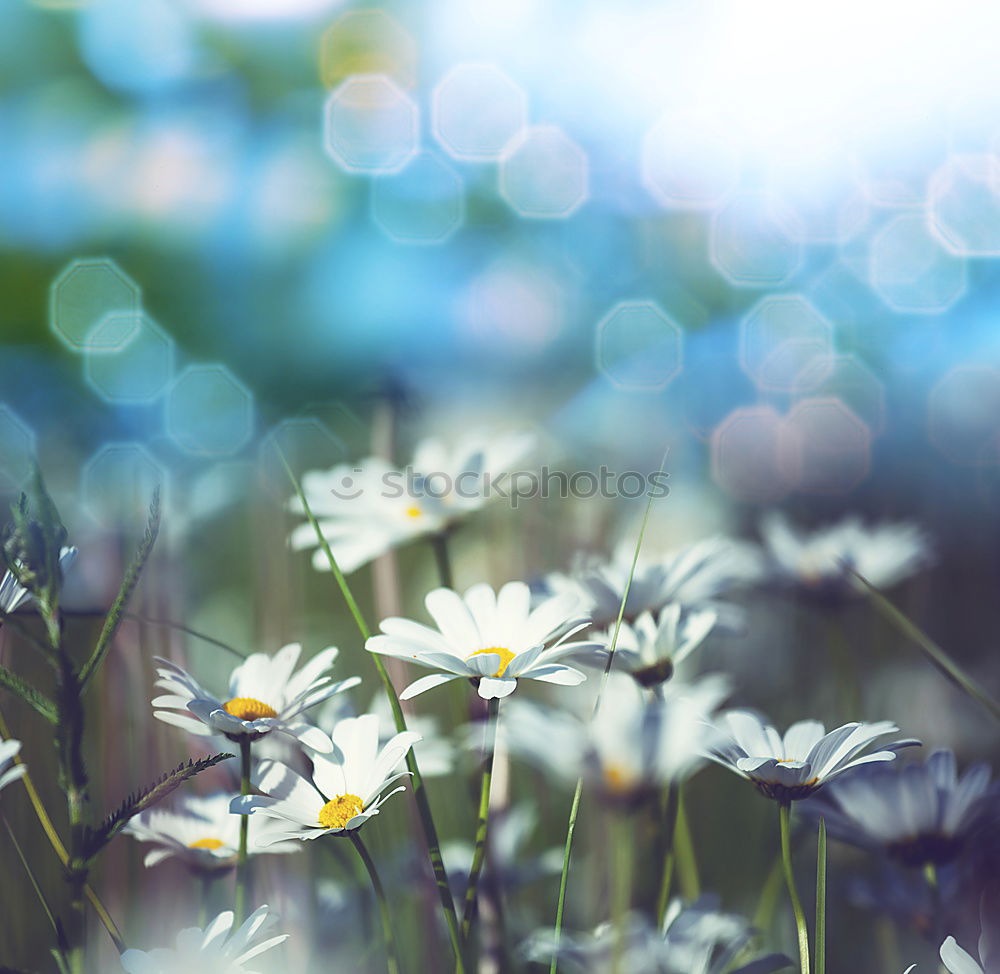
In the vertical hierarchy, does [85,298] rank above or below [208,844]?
above

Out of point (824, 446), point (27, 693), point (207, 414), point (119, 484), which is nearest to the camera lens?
point (27, 693)

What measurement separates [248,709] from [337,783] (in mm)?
30

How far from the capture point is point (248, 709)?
0.22 meters

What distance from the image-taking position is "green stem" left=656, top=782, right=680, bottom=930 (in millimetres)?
241

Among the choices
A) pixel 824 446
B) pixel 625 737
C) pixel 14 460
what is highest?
pixel 14 460

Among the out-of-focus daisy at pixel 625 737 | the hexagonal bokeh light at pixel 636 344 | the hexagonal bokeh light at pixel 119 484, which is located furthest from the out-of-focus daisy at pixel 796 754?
the hexagonal bokeh light at pixel 636 344

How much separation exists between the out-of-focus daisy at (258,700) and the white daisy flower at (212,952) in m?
0.04

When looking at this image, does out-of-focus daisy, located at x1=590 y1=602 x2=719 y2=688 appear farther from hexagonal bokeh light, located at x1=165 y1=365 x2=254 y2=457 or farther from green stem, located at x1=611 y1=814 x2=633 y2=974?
hexagonal bokeh light, located at x1=165 y1=365 x2=254 y2=457

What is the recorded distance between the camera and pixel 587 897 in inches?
13.7

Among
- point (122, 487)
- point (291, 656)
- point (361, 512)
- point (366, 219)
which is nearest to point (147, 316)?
point (366, 219)

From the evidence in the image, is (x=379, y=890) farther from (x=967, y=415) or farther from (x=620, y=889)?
(x=967, y=415)

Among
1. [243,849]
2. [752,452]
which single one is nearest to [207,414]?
[752,452]

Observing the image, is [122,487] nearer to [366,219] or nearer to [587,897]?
[587,897]

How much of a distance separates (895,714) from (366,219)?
98 centimetres
